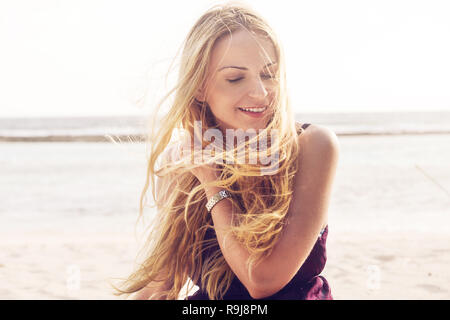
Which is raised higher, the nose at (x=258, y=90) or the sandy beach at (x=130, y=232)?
the nose at (x=258, y=90)

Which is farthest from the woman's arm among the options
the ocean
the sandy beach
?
the ocean

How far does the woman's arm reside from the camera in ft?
5.39

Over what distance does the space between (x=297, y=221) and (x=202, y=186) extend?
429mm

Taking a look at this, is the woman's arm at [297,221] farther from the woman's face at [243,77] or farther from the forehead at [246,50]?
the forehead at [246,50]

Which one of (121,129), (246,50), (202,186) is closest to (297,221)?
(202,186)

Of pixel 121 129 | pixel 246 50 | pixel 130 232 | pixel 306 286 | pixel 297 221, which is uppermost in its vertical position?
pixel 246 50

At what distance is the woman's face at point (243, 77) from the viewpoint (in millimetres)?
1853

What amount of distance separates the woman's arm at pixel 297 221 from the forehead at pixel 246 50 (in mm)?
362

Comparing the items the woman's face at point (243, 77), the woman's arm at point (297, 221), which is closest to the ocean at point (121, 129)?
the woman's face at point (243, 77)

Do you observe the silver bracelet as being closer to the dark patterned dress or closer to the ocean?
the dark patterned dress

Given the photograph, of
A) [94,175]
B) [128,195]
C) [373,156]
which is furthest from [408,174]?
[94,175]

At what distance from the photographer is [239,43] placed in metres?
1.86

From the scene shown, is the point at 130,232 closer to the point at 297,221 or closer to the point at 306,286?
the point at 306,286

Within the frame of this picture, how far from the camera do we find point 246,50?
1852 mm
